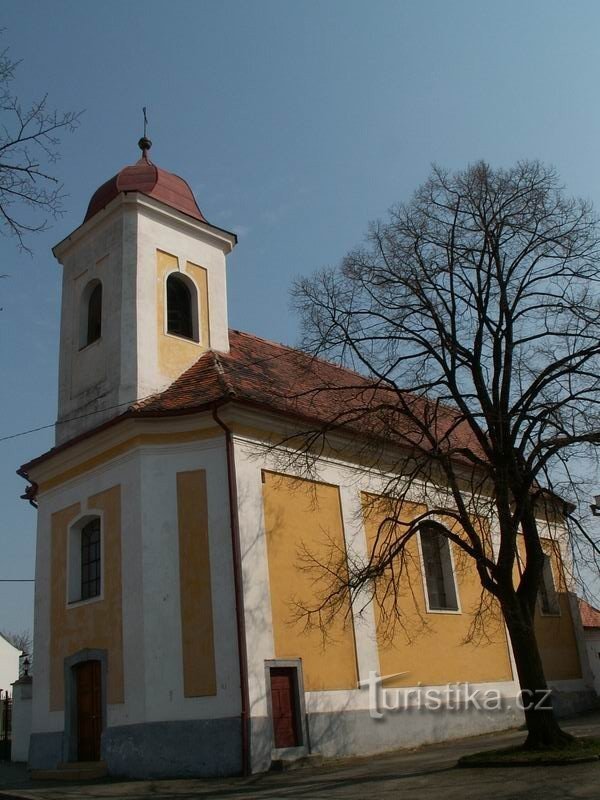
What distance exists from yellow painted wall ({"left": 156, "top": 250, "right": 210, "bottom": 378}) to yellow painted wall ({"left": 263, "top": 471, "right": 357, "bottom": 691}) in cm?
361

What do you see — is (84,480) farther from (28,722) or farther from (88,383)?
(28,722)

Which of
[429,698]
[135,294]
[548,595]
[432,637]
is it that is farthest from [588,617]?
[135,294]

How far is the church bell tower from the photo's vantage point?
16344 millimetres

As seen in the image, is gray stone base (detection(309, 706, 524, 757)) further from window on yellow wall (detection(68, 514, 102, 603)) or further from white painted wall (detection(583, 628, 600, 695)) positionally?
white painted wall (detection(583, 628, 600, 695))

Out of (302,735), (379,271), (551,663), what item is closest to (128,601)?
(302,735)

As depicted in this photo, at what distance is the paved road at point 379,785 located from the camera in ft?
29.5

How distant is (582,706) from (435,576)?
241 inches

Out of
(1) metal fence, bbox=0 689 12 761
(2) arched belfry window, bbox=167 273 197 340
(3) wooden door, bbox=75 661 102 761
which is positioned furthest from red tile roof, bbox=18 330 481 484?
(1) metal fence, bbox=0 689 12 761

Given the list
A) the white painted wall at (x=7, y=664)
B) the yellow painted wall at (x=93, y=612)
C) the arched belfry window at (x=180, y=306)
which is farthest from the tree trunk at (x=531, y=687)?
the white painted wall at (x=7, y=664)

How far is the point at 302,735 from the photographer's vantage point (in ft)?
43.9

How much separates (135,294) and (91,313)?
2.14 m

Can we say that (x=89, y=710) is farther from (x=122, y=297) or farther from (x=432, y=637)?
(x=122, y=297)

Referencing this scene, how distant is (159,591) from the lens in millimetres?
13844

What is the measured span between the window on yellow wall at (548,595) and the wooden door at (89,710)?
12.3m
